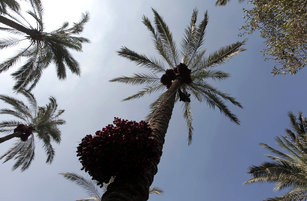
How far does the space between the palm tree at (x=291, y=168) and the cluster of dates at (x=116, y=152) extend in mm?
7462

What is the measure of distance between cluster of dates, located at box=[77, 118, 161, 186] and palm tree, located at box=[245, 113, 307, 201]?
7462mm

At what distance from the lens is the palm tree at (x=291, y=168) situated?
31.4 ft

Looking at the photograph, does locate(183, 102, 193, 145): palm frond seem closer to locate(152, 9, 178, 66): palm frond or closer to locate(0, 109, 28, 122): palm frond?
locate(152, 9, 178, 66): palm frond

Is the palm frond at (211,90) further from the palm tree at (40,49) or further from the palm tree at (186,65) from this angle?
the palm tree at (40,49)

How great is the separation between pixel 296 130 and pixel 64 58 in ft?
48.4

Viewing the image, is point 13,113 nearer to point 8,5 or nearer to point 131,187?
point 8,5

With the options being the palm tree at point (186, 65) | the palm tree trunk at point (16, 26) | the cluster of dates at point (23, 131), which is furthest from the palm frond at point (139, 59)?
the cluster of dates at point (23, 131)

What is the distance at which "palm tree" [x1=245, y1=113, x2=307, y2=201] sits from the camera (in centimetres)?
957

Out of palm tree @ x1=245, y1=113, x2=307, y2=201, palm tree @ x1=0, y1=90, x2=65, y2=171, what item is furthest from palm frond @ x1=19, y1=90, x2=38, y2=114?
palm tree @ x1=245, y1=113, x2=307, y2=201

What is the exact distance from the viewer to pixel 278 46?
7.58 m

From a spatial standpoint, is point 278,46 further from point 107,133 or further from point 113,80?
point 113,80

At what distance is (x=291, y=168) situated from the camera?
9648 millimetres

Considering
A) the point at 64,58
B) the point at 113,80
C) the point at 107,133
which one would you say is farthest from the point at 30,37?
the point at 107,133

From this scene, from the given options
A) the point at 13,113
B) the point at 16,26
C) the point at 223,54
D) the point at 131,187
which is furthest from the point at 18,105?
the point at 131,187
